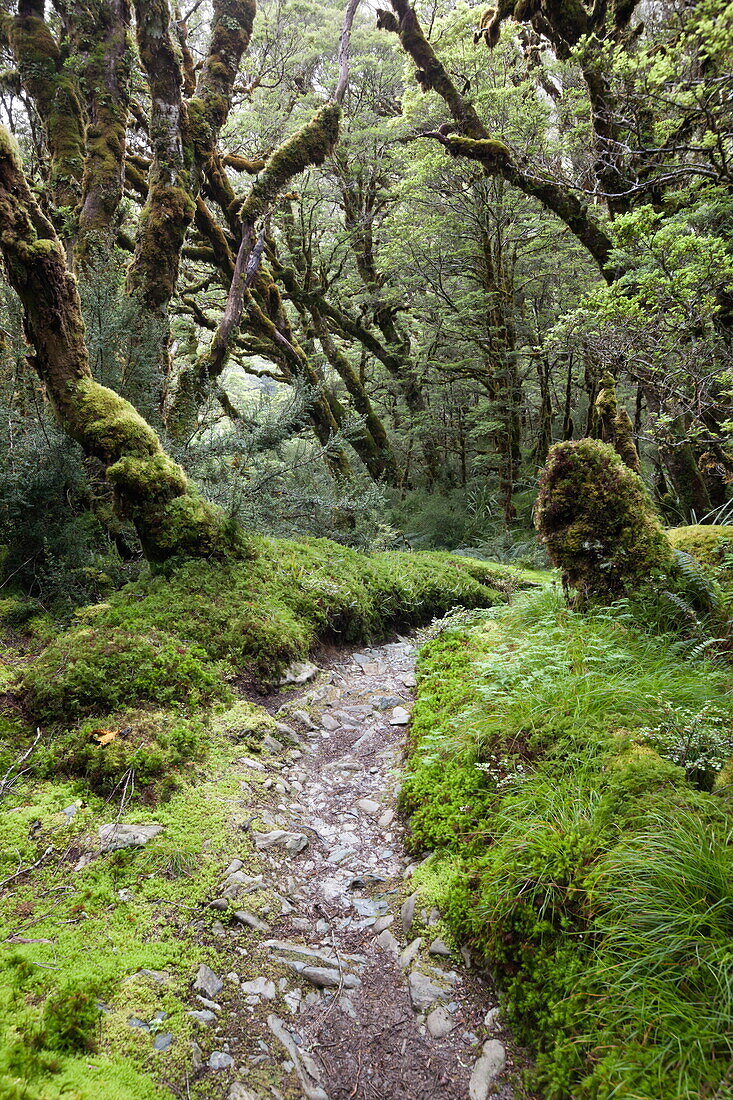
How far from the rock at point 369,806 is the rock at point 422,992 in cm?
133

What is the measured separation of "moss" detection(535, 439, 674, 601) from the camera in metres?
4.52

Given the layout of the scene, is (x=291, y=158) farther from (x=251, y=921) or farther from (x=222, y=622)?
(x=251, y=921)

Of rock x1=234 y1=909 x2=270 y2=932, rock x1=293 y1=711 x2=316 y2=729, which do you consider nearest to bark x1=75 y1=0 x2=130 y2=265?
rock x1=293 y1=711 x2=316 y2=729

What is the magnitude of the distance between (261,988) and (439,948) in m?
0.84

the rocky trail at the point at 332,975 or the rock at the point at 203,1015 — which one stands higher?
the rock at the point at 203,1015

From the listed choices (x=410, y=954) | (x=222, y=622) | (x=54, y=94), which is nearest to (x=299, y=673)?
(x=222, y=622)

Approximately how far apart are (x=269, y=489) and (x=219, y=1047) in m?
6.46

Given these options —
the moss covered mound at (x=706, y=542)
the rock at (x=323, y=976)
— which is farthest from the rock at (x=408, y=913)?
the moss covered mound at (x=706, y=542)

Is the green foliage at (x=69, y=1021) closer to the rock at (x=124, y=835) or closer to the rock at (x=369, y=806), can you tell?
the rock at (x=124, y=835)

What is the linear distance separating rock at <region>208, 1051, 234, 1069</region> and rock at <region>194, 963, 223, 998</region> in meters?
0.23

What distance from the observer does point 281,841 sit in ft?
10.9

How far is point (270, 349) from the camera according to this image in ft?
45.1

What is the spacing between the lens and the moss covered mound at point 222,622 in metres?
3.80

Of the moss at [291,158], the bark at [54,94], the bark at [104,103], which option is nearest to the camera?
the bark at [104,103]
